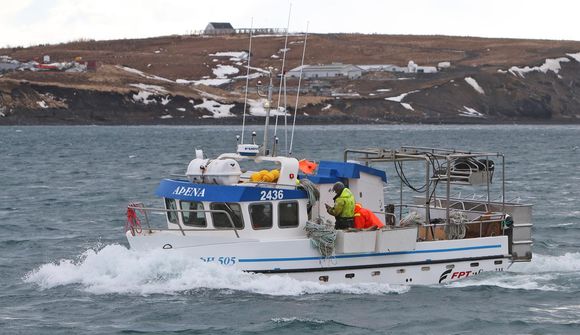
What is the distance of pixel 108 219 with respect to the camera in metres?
42.2

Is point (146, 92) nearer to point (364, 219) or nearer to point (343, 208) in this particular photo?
point (364, 219)

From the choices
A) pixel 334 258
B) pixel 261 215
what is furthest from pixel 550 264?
pixel 261 215

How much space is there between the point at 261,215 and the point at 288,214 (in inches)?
26.7

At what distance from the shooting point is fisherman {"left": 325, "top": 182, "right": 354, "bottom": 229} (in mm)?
26500

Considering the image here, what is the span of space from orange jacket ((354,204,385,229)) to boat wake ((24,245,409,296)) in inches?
56.6

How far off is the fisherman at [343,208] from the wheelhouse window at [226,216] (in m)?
2.12

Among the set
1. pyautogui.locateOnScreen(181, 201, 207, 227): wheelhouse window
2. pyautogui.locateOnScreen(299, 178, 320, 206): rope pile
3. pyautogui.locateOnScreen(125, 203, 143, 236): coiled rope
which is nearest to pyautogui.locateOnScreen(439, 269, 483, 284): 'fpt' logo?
pyautogui.locateOnScreen(299, 178, 320, 206): rope pile

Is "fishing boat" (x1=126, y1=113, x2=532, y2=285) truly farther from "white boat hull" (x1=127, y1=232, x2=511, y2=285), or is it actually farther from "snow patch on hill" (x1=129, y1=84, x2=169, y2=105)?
"snow patch on hill" (x1=129, y1=84, x2=169, y2=105)

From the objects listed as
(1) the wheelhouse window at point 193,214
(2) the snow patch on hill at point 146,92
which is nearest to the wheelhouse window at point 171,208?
(1) the wheelhouse window at point 193,214

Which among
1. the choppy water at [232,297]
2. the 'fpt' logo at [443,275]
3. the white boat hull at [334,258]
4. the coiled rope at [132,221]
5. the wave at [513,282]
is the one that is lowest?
the choppy water at [232,297]

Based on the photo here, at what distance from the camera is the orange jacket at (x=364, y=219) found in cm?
2681

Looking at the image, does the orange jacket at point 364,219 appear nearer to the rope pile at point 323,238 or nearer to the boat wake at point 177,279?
the rope pile at point 323,238

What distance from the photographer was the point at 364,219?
26875mm

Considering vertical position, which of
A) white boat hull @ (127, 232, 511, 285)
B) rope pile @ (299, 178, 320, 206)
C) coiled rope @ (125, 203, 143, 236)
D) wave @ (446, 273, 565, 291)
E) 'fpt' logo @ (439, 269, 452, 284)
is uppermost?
rope pile @ (299, 178, 320, 206)
